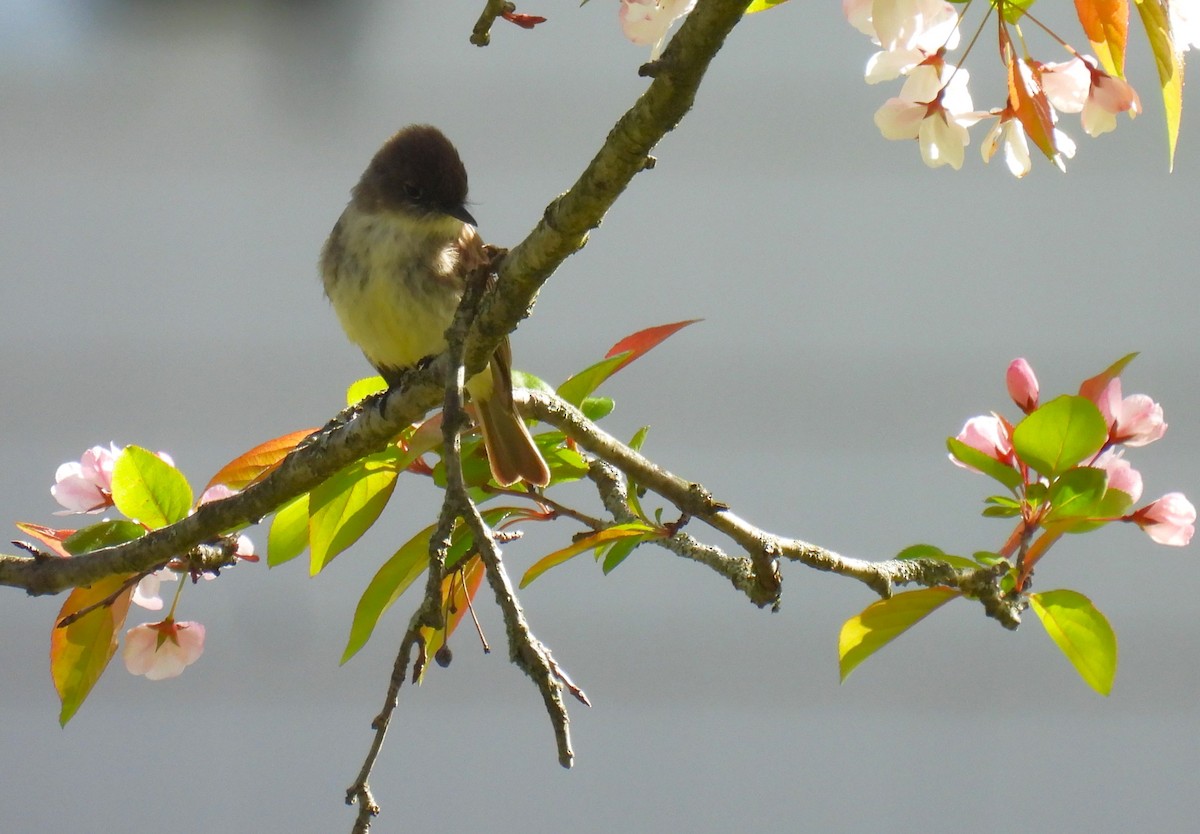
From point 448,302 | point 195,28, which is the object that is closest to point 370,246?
point 448,302

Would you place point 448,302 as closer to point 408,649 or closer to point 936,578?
point 936,578

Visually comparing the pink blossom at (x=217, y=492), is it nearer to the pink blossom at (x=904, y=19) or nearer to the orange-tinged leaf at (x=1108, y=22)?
the pink blossom at (x=904, y=19)

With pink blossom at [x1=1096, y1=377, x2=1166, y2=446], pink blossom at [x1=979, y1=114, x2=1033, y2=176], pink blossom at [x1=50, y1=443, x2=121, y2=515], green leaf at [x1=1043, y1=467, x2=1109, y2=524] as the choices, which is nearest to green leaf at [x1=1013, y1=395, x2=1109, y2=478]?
green leaf at [x1=1043, y1=467, x2=1109, y2=524]

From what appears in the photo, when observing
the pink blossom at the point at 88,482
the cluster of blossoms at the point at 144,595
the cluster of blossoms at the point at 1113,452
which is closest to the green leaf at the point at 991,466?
the cluster of blossoms at the point at 1113,452

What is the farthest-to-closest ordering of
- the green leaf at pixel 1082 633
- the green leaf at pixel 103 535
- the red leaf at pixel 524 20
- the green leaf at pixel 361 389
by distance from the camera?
1. the green leaf at pixel 361 389
2. the green leaf at pixel 103 535
3. the green leaf at pixel 1082 633
4. the red leaf at pixel 524 20

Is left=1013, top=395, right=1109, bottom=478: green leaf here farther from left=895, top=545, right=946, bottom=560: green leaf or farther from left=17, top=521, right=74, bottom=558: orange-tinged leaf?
left=17, top=521, right=74, bottom=558: orange-tinged leaf

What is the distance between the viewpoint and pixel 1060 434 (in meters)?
1.18

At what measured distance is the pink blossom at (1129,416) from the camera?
1289 millimetres

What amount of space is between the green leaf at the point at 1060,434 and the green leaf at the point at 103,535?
3.17ft

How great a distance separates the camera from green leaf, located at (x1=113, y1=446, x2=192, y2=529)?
4.48 feet

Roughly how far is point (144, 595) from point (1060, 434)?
1.05m

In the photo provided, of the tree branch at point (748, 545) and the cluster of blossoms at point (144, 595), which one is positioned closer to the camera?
the tree branch at point (748, 545)

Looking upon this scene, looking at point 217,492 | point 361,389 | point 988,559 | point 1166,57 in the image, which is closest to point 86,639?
point 217,492

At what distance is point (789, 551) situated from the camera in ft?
4.39
